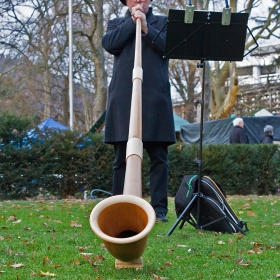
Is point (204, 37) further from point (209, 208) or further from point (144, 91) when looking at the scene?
point (209, 208)

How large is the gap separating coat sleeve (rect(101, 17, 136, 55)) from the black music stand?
12.3 inches

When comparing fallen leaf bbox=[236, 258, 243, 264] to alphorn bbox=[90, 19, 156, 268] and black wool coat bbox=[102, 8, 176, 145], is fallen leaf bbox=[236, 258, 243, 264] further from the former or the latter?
black wool coat bbox=[102, 8, 176, 145]

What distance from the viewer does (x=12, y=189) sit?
9273 millimetres

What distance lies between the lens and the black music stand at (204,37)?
13.9 feet

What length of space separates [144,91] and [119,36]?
1.75 feet

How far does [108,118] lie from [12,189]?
515cm

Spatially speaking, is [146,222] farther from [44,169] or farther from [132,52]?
[44,169]

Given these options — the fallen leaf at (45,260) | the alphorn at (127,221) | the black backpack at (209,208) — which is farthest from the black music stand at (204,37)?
the alphorn at (127,221)

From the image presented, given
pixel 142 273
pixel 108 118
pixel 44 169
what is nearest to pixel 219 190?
pixel 108 118

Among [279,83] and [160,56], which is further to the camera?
[279,83]

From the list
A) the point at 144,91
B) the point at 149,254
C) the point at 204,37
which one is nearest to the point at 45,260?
the point at 149,254

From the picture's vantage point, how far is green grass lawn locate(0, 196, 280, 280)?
290 centimetres

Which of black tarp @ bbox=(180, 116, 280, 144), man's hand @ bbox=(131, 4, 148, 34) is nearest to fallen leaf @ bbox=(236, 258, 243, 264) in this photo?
man's hand @ bbox=(131, 4, 148, 34)

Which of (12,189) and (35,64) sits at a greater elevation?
(35,64)
